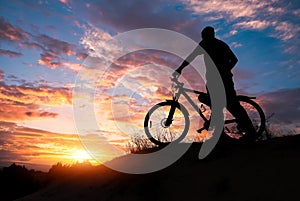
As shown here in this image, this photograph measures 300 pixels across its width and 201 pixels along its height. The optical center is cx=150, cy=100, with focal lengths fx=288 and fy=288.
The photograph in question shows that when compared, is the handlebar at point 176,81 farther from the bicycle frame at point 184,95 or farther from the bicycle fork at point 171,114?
the bicycle fork at point 171,114

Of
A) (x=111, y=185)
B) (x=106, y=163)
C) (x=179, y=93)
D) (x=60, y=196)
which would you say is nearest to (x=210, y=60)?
(x=179, y=93)

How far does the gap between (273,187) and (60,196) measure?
7753 millimetres

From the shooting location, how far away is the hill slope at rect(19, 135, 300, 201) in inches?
235

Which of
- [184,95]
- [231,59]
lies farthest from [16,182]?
[231,59]

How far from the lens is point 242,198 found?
593 cm

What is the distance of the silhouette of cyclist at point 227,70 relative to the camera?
7.82 m

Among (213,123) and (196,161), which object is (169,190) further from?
(213,123)

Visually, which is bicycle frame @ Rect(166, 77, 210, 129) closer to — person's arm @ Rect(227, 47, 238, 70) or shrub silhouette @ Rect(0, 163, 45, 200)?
Answer: person's arm @ Rect(227, 47, 238, 70)

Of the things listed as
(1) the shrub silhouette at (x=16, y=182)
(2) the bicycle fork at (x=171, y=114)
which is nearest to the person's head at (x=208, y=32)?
(2) the bicycle fork at (x=171, y=114)

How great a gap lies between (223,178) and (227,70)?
2.89 m

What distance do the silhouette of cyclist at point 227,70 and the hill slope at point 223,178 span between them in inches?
24.8

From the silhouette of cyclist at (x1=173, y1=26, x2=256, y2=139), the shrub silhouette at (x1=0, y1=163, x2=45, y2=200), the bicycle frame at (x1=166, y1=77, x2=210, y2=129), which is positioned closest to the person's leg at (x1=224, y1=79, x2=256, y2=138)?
the silhouette of cyclist at (x1=173, y1=26, x2=256, y2=139)

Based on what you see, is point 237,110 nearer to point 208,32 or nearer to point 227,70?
point 227,70

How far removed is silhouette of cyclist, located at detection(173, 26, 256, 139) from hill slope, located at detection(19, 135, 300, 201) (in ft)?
Answer: 2.07
